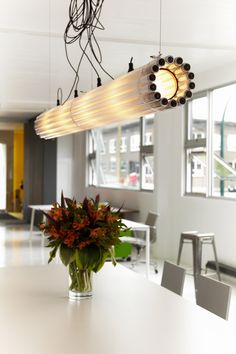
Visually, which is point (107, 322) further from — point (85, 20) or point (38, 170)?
point (38, 170)

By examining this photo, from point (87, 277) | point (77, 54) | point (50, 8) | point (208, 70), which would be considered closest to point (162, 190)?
point (208, 70)

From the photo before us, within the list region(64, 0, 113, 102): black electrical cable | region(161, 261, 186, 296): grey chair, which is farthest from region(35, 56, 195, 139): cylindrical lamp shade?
region(161, 261, 186, 296): grey chair

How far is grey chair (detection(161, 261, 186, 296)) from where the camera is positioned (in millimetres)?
3644

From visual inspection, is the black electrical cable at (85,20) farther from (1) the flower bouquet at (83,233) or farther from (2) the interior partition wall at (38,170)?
(2) the interior partition wall at (38,170)

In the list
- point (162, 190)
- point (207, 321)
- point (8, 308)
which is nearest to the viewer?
point (207, 321)

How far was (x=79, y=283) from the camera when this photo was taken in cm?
293

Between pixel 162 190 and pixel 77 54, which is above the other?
pixel 77 54

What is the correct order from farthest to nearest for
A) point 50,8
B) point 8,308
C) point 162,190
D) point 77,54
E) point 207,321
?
point 162,190 < point 77,54 < point 50,8 < point 8,308 < point 207,321

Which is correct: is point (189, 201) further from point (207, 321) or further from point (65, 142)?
point (65, 142)

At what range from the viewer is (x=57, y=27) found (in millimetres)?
5730

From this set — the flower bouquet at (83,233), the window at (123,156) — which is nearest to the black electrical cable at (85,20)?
the flower bouquet at (83,233)

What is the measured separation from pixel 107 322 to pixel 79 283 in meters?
0.48

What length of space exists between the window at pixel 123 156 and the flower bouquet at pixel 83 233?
7440 mm

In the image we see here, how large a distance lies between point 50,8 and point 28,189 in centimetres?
1141
